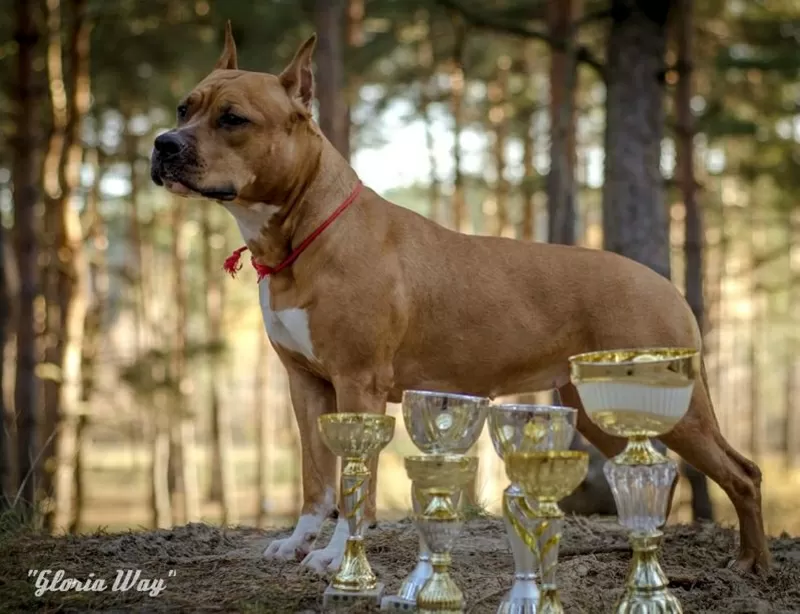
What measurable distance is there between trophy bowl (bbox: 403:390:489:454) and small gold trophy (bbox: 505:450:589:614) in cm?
39

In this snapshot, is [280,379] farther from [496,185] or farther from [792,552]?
[792,552]

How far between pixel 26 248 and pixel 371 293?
7581 mm

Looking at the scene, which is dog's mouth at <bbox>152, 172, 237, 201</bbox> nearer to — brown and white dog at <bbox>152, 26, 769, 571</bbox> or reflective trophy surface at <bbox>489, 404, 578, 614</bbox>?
brown and white dog at <bbox>152, 26, 769, 571</bbox>

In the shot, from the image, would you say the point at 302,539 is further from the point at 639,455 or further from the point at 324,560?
the point at 639,455

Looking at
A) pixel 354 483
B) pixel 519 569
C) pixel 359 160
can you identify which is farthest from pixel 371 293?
pixel 359 160

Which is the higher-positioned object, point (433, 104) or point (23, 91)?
point (433, 104)

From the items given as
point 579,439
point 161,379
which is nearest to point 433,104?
point 161,379

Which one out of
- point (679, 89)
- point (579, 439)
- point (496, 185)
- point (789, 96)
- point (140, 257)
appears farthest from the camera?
point (140, 257)

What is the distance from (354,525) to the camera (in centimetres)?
369

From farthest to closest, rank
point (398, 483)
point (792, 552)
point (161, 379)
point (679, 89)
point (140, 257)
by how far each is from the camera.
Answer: point (398, 483), point (140, 257), point (161, 379), point (679, 89), point (792, 552)

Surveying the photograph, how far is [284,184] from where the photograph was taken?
178 inches

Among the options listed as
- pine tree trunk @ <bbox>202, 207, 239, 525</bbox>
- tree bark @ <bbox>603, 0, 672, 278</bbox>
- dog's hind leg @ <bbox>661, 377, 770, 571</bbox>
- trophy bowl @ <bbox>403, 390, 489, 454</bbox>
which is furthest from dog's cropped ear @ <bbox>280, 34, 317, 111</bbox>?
pine tree trunk @ <bbox>202, 207, 239, 525</bbox>

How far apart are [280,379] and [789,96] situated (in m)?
29.2

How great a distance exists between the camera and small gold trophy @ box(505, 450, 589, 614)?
3.11 m
